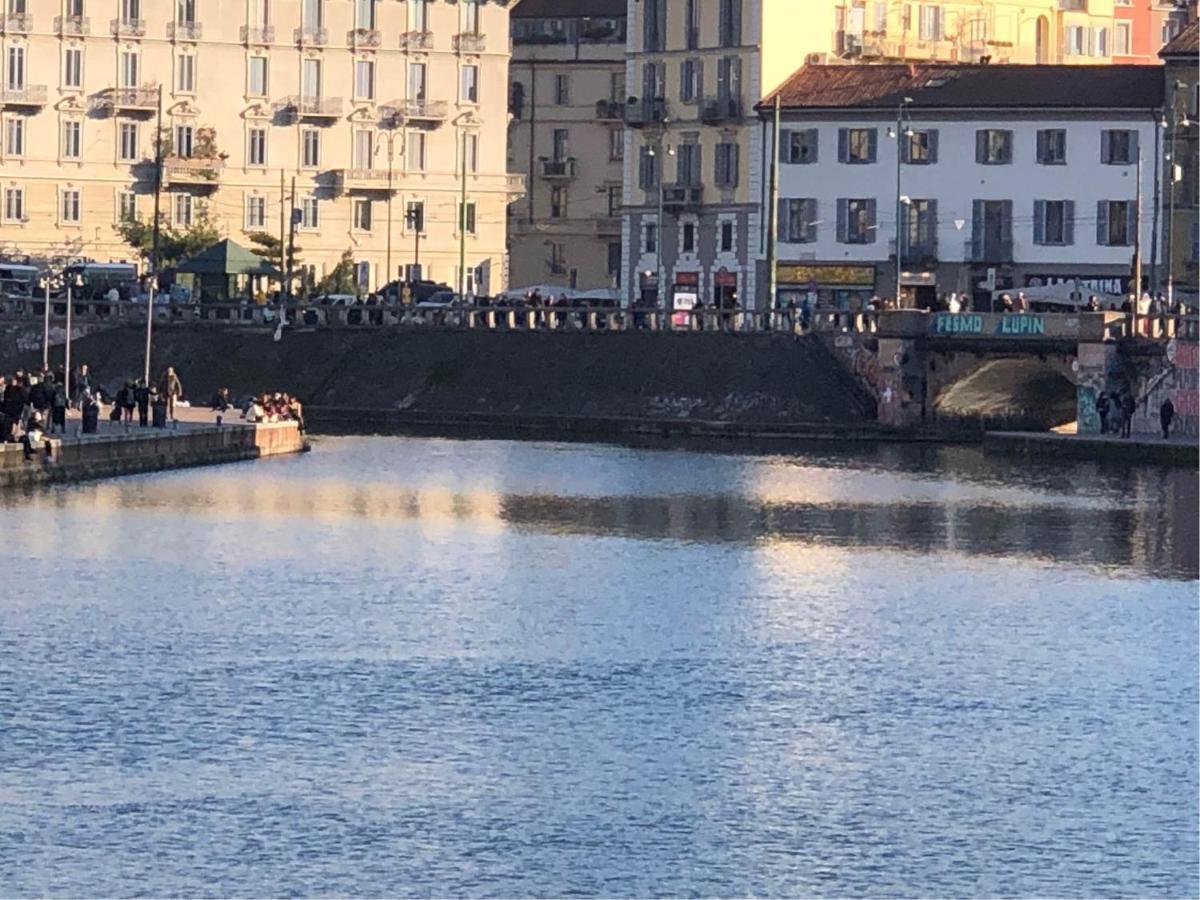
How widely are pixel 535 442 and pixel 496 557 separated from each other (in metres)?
44.2

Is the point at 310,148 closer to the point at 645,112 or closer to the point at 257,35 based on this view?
the point at 257,35

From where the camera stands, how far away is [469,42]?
170625 millimetres

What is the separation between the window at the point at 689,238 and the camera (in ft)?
506

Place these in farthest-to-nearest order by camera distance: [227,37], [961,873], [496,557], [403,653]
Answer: [227,37], [496,557], [403,653], [961,873]

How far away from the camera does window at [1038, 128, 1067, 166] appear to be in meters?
142

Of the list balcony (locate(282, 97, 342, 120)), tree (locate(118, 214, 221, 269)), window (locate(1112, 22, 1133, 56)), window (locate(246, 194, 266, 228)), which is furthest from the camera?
window (locate(1112, 22, 1133, 56))

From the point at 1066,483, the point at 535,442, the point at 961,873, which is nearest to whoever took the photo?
the point at 961,873

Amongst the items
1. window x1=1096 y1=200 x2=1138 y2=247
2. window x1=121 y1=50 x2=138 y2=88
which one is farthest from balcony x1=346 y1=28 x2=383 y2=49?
window x1=1096 y1=200 x2=1138 y2=247

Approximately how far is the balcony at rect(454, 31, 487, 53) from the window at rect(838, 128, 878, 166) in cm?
2978

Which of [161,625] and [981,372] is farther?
[981,372]

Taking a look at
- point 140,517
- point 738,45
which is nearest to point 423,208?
point 738,45

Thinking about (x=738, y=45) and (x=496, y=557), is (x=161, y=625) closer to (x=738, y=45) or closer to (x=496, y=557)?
(x=496, y=557)

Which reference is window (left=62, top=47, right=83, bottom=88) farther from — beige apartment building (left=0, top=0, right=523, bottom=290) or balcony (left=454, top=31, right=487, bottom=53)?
balcony (left=454, top=31, right=487, bottom=53)

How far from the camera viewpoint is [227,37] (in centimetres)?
16500
